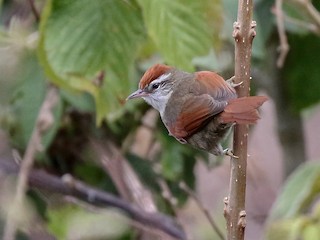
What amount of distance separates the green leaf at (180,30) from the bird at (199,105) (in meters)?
0.16

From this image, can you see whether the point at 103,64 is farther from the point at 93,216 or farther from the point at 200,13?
the point at 93,216

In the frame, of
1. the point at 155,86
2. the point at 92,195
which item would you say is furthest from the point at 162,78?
the point at 92,195

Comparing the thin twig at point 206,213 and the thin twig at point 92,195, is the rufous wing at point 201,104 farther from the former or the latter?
the thin twig at point 92,195

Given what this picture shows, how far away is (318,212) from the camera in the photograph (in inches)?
68.8

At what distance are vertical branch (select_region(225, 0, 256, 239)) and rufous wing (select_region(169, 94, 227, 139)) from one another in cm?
14

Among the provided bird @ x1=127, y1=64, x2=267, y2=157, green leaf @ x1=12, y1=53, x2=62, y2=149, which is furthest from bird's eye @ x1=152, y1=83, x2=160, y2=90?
green leaf @ x1=12, y1=53, x2=62, y2=149

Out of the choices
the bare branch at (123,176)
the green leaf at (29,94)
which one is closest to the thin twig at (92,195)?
the bare branch at (123,176)

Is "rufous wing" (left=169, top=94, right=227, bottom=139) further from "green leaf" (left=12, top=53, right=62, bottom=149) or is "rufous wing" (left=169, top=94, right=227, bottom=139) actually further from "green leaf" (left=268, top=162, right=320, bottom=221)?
"green leaf" (left=12, top=53, right=62, bottom=149)

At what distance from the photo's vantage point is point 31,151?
73.2 inches

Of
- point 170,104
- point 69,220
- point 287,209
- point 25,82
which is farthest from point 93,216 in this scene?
point 170,104

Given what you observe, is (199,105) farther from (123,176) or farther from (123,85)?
(123,176)

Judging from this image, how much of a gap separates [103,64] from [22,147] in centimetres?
54

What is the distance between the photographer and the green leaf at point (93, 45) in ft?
5.64

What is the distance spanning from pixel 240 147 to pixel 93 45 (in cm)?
67
